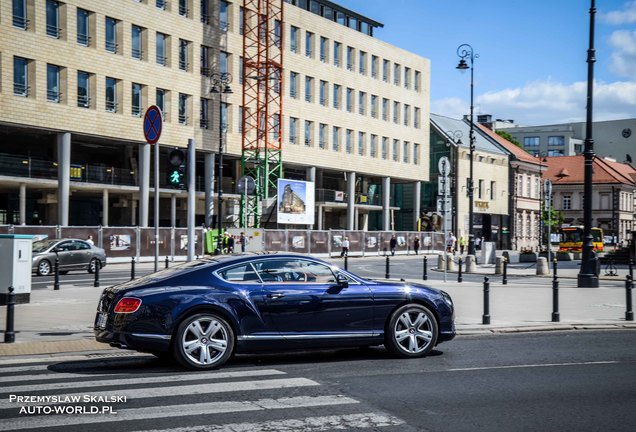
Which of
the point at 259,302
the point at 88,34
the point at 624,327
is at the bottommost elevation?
the point at 624,327

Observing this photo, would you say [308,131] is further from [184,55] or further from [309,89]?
[184,55]

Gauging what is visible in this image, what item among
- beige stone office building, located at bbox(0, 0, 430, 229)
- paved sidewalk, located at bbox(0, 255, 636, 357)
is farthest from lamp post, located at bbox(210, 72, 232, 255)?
paved sidewalk, located at bbox(0, 255, 636, 357)

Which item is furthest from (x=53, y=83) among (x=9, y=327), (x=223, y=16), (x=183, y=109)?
(x=9, y=327)

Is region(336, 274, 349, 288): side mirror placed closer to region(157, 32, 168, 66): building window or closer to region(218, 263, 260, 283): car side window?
region(218, 263, 260, 283): car side window

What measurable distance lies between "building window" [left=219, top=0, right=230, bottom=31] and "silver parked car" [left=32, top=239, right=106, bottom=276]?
26.8 m

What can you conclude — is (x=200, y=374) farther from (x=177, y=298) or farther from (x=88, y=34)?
(x=88, y=34)

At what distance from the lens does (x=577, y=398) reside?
8.06 m

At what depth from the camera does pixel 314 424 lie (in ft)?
22.1

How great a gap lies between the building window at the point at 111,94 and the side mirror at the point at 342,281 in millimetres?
40522

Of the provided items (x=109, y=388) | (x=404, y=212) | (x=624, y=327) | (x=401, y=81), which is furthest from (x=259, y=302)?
(x=404, y=212)

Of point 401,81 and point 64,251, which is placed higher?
point 401,81

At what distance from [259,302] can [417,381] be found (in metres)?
2.21

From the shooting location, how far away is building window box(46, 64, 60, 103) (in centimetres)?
4466

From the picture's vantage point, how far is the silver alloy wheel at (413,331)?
10.6 meters
